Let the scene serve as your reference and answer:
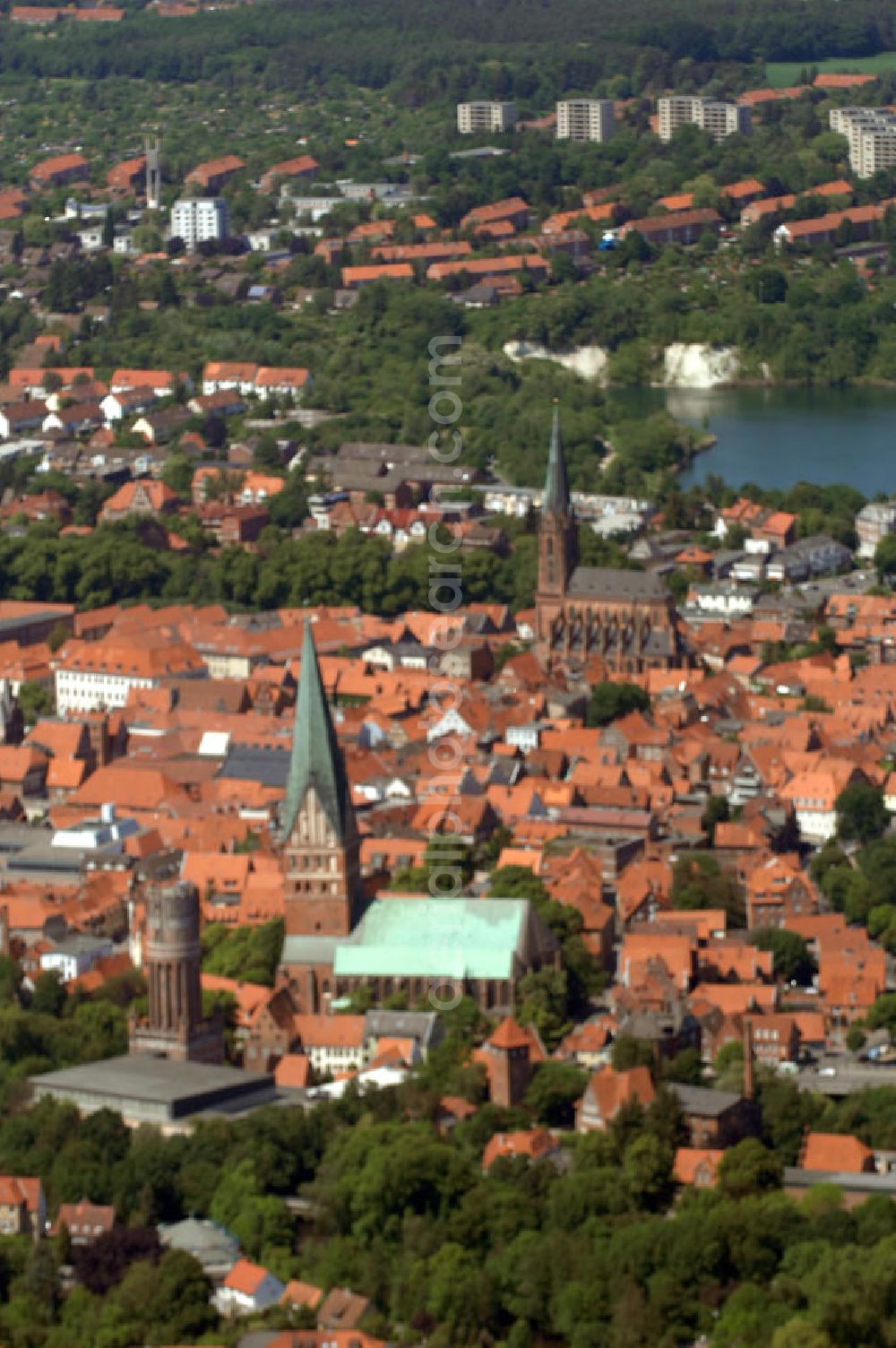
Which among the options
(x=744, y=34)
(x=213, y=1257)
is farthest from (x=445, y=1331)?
(x=744, y=34)

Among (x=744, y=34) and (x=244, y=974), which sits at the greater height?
(x=244, y=974)

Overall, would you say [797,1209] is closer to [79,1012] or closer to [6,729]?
[79,1012]

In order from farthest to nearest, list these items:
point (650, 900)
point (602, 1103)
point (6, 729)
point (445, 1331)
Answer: point (6, 729) → point (650, 900) → point (602, 1103) → point (445, 1331)

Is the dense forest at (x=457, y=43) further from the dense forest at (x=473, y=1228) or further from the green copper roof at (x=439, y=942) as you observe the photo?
the dense forest at (x=473, y=1228)

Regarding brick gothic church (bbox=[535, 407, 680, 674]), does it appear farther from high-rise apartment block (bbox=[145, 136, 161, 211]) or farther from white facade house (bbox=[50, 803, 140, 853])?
high-rise apartment block (bbox=[145, 136, 161, 211])

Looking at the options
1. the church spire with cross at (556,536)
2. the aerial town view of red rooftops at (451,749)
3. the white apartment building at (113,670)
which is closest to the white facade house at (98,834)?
the aerial town view of red rooftops at (451,749)

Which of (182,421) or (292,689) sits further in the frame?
(182,421)

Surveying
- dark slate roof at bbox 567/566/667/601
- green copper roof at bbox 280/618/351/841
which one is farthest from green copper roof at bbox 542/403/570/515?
green copper roof at bbox 280/618/351/841

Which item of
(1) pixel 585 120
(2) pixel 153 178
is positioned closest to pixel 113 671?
(2) pixel 153 178
